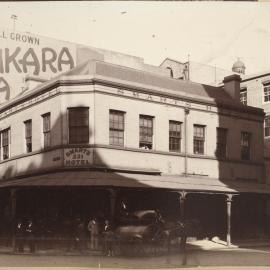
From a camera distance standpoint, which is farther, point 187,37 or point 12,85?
point 12,85

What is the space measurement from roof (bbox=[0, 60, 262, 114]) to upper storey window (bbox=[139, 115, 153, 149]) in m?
1.35

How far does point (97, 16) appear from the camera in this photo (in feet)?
56.1

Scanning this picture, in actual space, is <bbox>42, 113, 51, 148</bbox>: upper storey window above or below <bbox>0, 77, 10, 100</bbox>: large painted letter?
below

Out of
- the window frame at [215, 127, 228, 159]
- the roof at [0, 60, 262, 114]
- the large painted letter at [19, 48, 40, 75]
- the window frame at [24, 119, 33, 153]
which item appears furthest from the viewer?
the large painted letter at [19, 48, 40, 75]

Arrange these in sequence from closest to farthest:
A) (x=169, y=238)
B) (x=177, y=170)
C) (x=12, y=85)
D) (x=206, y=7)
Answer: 1. (x=206, y=7)
2. (x=169, y=238)
3. (x=177, y=170)
4. (x=12, y=85)

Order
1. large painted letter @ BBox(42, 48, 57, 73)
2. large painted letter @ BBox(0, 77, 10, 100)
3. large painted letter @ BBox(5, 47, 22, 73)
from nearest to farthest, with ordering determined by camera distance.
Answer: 1. large painted letter @ BBox(5, 47, 22, 73)
2. large painted letter @ BBox(0, 77, 10, 100)
3. large painted letter @ BBox(42, 48, 57, 73)

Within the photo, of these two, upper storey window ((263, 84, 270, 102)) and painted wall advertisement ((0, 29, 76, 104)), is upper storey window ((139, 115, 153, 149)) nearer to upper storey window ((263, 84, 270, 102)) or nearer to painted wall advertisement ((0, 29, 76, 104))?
painted wall advertisement ((0, 29, 76, 104))

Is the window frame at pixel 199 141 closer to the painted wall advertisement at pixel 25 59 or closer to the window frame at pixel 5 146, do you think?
the window frame at pixel 5 146

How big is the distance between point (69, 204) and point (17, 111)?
6187 mm

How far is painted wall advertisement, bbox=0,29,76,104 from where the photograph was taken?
33.6m

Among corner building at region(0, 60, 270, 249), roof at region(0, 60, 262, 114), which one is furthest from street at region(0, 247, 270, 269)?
roof at region(0, 60, 262, 114)

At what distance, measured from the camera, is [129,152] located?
23.2 m

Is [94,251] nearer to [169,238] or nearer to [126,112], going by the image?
[169,238]

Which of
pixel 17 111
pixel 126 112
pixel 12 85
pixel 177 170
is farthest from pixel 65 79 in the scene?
pixel 12 85
